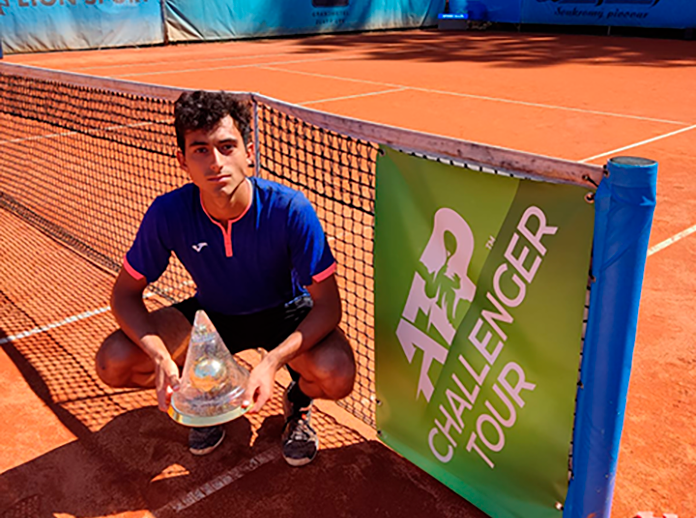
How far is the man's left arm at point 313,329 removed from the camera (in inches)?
115

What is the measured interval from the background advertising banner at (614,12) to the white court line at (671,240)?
19.7 m

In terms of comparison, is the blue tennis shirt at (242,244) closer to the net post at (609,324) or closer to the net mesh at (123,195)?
the net mesh at (123,195)

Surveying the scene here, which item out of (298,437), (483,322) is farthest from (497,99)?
(483,322)

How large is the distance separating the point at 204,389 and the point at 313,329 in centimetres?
53

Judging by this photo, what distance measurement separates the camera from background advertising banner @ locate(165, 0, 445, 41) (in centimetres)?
2330

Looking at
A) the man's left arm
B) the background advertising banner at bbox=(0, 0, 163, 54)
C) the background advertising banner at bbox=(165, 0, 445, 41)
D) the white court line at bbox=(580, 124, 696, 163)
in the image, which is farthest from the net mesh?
the background advertising banner at bbox=(165, 0, 445, 41)

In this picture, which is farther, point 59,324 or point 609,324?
point 59,324

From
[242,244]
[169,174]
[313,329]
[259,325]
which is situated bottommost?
[169,174]

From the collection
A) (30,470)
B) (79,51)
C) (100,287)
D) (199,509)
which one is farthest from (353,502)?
(79,51)

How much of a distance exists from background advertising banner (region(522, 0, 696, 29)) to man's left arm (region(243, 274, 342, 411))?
2373 cm

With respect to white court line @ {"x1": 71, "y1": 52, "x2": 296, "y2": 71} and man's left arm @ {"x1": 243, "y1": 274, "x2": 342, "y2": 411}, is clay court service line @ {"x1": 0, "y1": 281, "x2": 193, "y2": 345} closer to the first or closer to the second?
man's left arm @ {"x1": 243, "y1": 274, "x2": 342, "y2": 411}

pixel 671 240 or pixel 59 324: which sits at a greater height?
pixel 671 240

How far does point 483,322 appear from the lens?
2613 millimetres

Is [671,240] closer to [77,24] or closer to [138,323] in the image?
[138,323]
